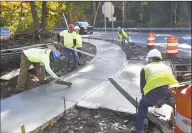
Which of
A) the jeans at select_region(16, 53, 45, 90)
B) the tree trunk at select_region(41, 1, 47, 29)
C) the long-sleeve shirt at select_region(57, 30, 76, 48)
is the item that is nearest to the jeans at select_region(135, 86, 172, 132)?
the jeans at select_region(16, 53, 45, 90)

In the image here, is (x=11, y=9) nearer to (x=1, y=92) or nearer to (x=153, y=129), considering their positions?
(x=1, y=92)

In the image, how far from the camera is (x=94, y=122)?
5504mm

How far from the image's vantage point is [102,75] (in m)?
9.10

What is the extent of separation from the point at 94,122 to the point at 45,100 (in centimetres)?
175

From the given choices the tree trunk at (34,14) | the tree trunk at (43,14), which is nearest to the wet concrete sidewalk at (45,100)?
the tree trunk at (34,14)

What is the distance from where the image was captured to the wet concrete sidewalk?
560cm

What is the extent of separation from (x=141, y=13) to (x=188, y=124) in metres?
41.0

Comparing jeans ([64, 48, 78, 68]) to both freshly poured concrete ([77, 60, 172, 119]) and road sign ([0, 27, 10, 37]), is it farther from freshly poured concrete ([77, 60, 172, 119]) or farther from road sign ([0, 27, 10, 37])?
road sign ([0, 27, 10, 37])

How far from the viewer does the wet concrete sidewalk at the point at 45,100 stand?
18.4 ft

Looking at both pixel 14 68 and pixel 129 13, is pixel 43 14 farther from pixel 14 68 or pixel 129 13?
pixel 129 13

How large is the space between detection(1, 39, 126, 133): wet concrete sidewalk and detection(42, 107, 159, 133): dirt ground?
0.30 m

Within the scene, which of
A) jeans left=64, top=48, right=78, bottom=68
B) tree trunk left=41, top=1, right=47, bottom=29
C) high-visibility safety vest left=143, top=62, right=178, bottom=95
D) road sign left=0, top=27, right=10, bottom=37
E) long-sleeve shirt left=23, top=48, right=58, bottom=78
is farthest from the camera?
tree trunk left=41, top=1, right=47, bottom=29

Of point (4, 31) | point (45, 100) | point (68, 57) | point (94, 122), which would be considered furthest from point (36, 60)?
point (4, 31)

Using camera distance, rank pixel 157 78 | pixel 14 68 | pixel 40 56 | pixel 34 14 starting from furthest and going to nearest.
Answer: pixel 34 14 < pixel 14 68 < pixel 40 56 < pixel 157 78
